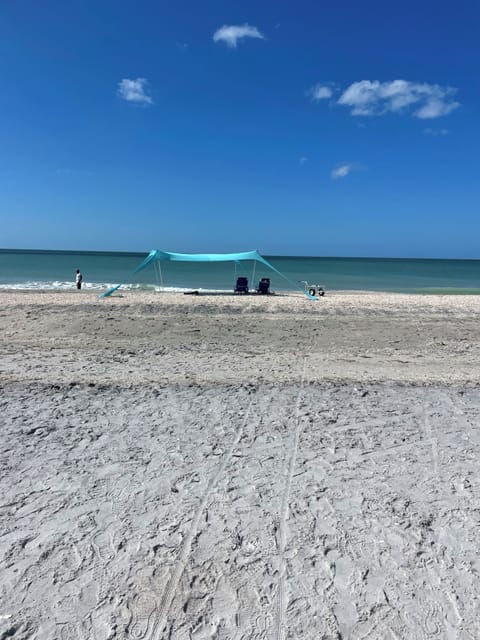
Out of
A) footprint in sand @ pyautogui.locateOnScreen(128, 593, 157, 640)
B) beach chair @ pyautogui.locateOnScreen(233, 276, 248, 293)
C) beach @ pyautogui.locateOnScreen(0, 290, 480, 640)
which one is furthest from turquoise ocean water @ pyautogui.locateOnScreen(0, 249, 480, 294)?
footprint in sand @ pyautogui.locateOnScreen(128, 593, 157, 640)

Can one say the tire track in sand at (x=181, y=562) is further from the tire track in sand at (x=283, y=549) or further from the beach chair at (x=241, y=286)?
the beach chair at (x=241, y=286)

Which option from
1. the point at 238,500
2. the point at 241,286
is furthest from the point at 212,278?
the point at 238,500

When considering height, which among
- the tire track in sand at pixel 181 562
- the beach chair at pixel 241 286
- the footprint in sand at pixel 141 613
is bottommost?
the footprint in sand at pixel 141 613

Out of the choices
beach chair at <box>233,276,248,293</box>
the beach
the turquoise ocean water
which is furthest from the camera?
the turquoise ocean water

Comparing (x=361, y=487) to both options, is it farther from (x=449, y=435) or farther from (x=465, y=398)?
(x=465, y=398)

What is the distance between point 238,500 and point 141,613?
113 cm

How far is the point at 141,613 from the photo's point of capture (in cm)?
227

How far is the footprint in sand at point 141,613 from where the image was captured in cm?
216

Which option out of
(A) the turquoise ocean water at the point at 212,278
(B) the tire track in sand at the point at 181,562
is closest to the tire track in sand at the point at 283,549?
(B) the tire track in sand at the point at 181,562

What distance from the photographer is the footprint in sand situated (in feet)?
7.09

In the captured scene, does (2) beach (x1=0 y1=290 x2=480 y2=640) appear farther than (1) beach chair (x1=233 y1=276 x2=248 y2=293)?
No

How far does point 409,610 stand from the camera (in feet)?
7.57

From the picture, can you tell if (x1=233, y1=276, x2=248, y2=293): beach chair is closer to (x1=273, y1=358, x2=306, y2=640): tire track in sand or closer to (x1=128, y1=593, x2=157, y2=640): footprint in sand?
(x1=273, y1=358, x2=306, y2=640): tire track in sand

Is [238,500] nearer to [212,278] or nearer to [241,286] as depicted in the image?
[241,286]
